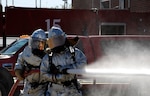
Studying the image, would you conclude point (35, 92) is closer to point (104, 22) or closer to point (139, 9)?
point (104, 22)

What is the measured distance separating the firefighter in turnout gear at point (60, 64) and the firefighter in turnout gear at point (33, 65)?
0.33 meters

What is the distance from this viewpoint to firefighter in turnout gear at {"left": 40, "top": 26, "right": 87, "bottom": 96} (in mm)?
4660

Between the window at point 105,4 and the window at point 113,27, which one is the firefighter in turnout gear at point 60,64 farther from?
the window at point 105,4

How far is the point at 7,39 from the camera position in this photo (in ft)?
51.9

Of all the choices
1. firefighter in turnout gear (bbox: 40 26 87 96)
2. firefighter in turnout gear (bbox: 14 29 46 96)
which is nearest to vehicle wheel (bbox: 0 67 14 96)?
firefighter in turnout gear (bbox: 14 29 46 96)

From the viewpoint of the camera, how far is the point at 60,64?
4.71 m

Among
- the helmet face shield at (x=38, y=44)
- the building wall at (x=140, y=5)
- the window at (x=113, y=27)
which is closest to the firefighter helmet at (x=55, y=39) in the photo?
the helmet face shield at (x=38, y=44)

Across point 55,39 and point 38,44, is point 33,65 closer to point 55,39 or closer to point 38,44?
point 38,44

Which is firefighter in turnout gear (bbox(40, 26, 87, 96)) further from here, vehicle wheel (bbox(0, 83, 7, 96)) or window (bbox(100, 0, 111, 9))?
window (bbox(100, 0, 111, 9))

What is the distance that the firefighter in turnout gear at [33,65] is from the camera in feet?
16.7

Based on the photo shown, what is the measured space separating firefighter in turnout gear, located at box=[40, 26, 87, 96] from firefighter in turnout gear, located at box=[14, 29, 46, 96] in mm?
332

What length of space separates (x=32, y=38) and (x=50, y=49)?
20.1 inches

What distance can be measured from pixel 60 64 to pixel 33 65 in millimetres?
664

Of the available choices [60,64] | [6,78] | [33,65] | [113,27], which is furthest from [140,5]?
[60,64]
